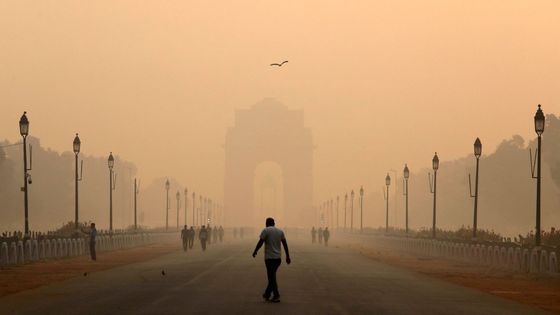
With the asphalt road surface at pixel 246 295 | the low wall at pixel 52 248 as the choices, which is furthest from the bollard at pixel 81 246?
the asphalt road surface at pixel 246 295

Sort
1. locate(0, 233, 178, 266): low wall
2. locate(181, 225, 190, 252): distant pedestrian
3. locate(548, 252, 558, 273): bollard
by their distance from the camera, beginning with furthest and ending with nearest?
locate(181, 225, 190, 252): distant pedestrian < locate(0, 233, 178, 266): low wall < locate(548, 252, 558, 273): bollard

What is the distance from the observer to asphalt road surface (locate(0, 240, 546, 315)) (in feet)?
76.8

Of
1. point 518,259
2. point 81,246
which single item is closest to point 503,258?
point 518,259

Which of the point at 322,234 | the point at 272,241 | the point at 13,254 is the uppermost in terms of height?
the point at 272,241

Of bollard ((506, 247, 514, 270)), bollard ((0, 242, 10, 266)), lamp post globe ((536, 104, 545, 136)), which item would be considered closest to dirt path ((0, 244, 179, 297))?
bollard ((0, 242, 10, 266))

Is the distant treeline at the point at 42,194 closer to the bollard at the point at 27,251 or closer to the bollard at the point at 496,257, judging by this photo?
the bollard at the point at 27,251

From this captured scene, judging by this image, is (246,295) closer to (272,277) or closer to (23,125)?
(272,277)

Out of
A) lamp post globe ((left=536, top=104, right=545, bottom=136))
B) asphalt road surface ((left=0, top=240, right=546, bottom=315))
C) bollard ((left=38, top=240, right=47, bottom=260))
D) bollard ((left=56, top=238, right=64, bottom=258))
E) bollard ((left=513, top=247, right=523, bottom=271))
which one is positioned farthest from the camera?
bollard ((left=56, top=238, right=64, bottom=258))

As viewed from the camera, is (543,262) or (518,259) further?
(518,259)

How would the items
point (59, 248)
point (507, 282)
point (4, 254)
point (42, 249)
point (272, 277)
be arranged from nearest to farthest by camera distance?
point (272, 277)
point (507, 282)
point (4, 254)
point (42, 249)
point (59, 248)

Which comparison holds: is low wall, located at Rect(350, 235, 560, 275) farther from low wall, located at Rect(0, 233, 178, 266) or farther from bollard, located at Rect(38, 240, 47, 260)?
bollard, located at Rect(38, 240, 47, 260)

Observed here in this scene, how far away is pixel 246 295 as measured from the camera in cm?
2795

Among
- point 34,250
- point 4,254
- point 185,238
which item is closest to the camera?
point 4,254

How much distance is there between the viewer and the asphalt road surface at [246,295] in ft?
76.8
